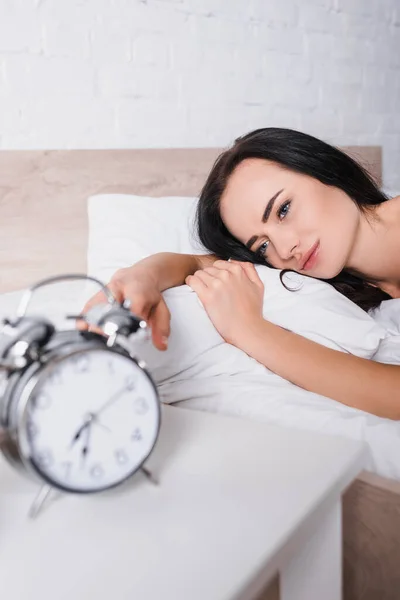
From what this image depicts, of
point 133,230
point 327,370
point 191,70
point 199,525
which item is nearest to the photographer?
point 199,525

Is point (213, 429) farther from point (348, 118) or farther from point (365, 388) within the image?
point (348, 118)

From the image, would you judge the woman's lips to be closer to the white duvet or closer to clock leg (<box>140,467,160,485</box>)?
the white duvet

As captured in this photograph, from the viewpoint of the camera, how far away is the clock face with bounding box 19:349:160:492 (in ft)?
1.73

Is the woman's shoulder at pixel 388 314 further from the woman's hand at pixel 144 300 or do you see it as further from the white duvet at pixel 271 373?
the woman's hand at pixel 144 300

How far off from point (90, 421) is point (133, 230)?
0.93m

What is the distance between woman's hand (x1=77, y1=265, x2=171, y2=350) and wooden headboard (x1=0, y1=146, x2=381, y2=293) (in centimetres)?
56

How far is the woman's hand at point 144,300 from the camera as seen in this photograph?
32.7 inches

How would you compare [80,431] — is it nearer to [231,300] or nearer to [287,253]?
[231,300]

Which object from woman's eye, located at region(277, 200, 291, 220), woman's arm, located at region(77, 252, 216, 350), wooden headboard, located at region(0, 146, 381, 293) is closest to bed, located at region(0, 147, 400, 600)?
wooden headboard, located at region(0, 146, 381, 293)

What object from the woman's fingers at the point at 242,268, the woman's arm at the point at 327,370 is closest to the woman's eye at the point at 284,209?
the woman's fingers at the point at 242,268

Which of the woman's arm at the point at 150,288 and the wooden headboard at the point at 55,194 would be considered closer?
the woman's arm at the point at 150,288

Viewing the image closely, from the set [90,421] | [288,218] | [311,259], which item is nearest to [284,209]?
[288,218]

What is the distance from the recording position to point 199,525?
52 centimetres

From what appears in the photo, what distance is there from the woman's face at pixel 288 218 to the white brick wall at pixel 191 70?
0.50 m
